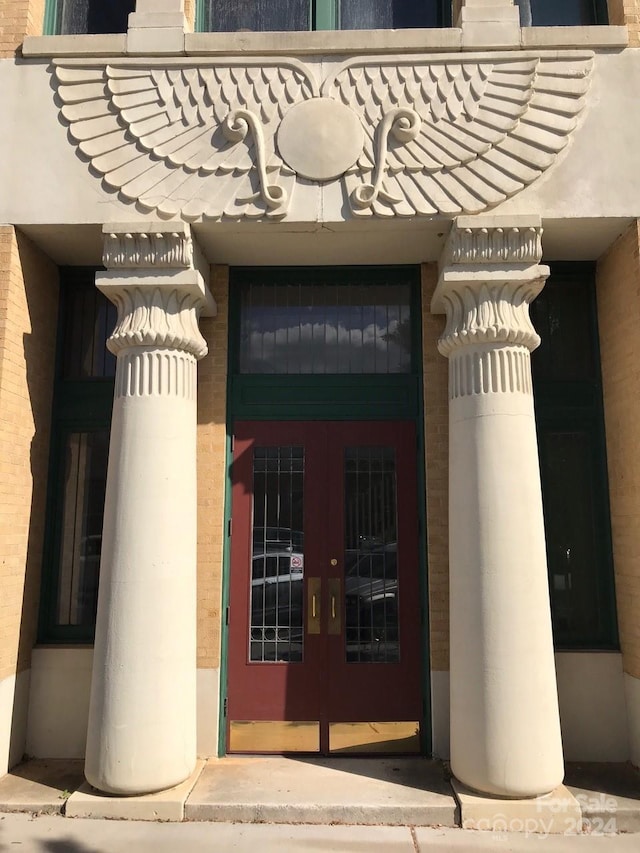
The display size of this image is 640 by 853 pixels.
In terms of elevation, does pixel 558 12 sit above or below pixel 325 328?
above

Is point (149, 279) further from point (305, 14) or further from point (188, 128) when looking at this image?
point (305, 14)

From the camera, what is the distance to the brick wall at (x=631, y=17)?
531 cm

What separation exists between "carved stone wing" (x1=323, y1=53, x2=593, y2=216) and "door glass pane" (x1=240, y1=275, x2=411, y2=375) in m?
1.16

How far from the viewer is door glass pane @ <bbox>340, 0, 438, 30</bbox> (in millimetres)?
5918

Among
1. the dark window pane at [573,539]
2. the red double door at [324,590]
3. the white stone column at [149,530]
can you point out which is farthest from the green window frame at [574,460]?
the white stone column at [149,530]

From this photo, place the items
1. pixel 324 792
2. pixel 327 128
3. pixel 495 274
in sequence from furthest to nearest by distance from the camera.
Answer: pixel 327 128, pixel 495 274, pixel 324 792

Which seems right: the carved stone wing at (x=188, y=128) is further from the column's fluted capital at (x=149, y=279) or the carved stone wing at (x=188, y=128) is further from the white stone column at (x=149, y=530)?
the white stone column at (x=149, y=530)

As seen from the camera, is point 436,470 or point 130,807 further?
point 436,470

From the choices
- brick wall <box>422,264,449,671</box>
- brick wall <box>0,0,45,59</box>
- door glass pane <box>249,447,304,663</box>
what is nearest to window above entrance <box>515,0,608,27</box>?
brick wall <box>422,264,449,671</box>

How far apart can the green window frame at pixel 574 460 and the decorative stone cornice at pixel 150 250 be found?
3275mm

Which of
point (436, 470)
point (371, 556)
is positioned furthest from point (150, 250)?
point (371, 556)

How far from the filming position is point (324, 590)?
5.55 m

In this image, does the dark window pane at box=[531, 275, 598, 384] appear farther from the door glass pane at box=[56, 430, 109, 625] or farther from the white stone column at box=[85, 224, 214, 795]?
the door glass pane at box=[56, 430, 109, 625]

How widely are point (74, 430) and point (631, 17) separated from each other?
604cm
